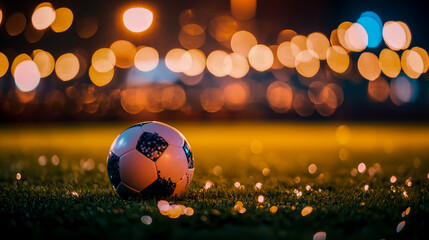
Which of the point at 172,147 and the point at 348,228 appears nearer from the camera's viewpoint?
the point at 348,228

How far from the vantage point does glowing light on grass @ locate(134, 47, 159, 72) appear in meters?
48.3

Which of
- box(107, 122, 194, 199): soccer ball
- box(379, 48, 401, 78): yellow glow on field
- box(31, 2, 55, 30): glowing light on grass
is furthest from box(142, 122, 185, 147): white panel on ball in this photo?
box(379, 48, 401, 78): yellow glow on field

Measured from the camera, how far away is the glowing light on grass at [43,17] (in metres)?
30.9

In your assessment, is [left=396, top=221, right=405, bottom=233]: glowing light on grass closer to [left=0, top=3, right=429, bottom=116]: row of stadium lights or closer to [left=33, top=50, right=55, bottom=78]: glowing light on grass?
[left=0, top=3, right=429, bottom=116]: row of stadium lights

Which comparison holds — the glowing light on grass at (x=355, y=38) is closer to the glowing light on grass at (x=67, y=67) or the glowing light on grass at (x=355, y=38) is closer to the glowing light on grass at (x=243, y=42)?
the glowing light on grass at (x=243, y=42)

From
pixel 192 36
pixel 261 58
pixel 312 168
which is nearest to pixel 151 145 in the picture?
pixel 312 168

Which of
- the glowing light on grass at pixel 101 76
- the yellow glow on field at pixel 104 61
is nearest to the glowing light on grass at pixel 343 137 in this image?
the yellow glow on field at pixel 104 61

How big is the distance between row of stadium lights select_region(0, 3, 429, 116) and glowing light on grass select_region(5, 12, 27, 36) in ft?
10.1

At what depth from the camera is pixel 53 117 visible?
30312 millimetres

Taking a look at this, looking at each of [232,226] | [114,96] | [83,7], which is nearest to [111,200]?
[232,226]

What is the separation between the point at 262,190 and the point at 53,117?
28494 mm

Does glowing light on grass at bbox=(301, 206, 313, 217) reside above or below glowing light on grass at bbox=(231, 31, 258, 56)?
below

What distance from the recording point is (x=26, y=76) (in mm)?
48062

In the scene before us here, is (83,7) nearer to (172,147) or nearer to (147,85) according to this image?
(147,85)
